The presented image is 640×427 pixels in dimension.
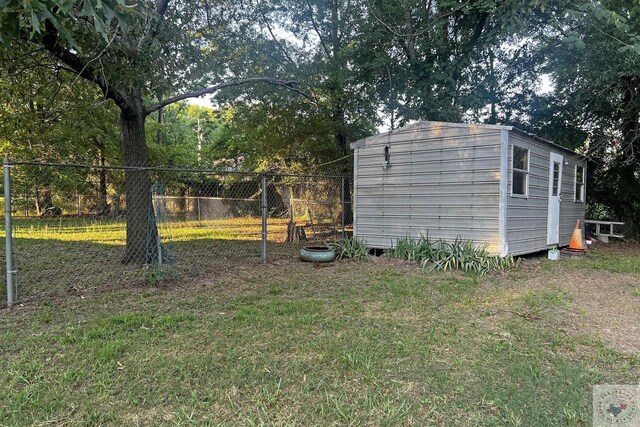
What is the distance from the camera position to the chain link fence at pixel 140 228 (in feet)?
16.5

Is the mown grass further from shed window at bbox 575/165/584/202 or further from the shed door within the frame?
shed window at bbox 575/165/584/202

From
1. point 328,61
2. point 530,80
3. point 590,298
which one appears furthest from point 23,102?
point 530,80

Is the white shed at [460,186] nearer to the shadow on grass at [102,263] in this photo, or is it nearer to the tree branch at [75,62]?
the shadow on grass at [102,263]

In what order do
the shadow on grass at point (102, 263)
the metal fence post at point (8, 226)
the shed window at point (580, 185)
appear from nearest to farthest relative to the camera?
the metal fence post at point (8, 226), the shadow on grass at point (102, 263), the shed window at point (580, 185)

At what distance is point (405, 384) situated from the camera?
2.35 meters

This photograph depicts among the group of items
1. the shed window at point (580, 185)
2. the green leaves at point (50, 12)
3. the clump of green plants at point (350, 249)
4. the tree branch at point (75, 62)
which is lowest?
the clump of green plants at point (350, 249)

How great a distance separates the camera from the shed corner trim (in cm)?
603

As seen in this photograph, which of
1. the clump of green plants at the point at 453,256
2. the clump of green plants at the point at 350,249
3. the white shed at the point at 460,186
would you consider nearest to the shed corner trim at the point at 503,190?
the white shed at the point at 460,186

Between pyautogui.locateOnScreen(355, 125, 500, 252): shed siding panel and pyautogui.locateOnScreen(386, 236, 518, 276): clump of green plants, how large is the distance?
182 mm

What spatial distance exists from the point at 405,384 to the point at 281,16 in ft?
37.3

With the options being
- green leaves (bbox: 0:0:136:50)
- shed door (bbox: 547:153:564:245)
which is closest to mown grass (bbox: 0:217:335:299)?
green leaves (bbox: 0:0:136:50)

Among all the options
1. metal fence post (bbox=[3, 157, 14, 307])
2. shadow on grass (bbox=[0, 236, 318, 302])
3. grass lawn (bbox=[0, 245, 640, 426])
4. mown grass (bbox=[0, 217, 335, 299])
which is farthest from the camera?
mown grass (bbox=[0, 217, 335, 299])

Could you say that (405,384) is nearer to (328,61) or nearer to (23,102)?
(23,102)

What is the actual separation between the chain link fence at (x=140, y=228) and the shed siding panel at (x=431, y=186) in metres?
0.92
